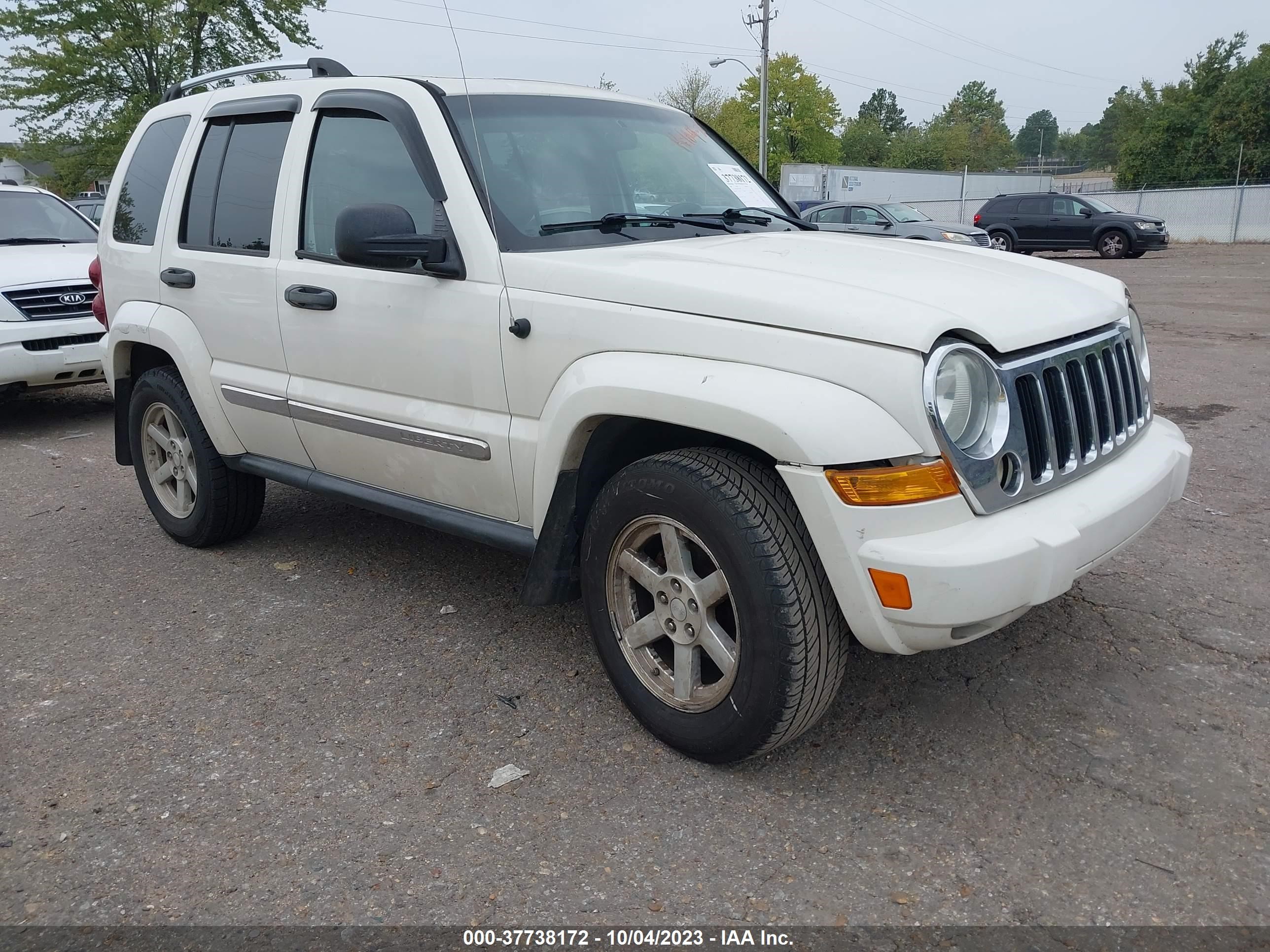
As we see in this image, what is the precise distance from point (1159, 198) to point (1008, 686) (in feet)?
119

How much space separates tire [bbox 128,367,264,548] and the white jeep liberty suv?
6 centimetres

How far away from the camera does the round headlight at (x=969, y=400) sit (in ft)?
8.21

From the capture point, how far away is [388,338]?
11.3 feet

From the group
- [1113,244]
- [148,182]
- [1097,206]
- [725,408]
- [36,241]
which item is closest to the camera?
[725,408]

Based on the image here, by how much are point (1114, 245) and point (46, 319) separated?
22.5 meters

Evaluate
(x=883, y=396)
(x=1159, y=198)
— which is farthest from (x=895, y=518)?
(x=1159, y=198)

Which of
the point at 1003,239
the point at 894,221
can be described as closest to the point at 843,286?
the point at 894,221

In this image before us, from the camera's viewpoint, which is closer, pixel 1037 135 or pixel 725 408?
pixel 725 408

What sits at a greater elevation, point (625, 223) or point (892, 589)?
point (625, 223)

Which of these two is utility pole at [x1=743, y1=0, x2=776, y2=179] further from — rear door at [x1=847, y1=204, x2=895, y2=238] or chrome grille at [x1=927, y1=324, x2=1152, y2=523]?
chrome grille at [x1=927, y1=324, x2=1152, y2=523]

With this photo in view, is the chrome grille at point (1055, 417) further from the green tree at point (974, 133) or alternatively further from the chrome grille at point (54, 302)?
the green tree at point (974, 133)

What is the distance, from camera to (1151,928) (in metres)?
2.24

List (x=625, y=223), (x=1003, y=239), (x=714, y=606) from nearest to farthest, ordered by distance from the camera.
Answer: (x=714, y=606) < (x=625, y=223) < (x=1003, y=239)

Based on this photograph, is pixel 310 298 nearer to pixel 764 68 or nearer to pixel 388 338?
pixel 388 338
